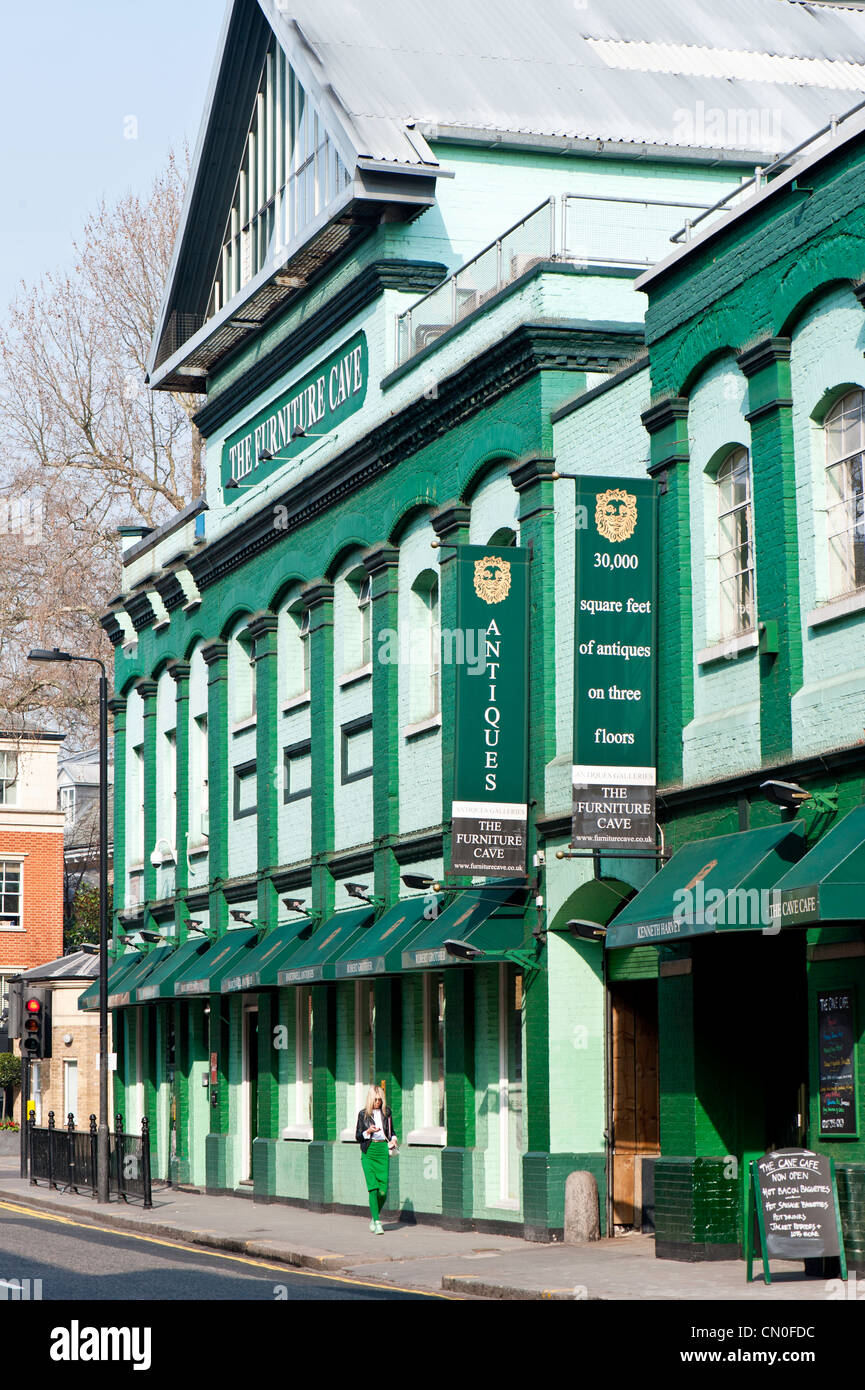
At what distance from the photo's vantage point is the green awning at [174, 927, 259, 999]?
31016 millimetres

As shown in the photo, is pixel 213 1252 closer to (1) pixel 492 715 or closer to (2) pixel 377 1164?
(2) pixel 377 1164

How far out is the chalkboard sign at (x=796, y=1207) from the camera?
15797mm

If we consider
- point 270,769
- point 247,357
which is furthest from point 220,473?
point 270,769

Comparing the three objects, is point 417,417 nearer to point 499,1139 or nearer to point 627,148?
point 627,148

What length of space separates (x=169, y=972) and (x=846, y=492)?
19.6 m

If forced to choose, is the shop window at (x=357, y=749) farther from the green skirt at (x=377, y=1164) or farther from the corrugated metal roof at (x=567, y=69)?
the corrugated metal roof at (x=567, y=69)

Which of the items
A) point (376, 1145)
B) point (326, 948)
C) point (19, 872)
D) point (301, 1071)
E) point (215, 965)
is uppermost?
point (19, 872)

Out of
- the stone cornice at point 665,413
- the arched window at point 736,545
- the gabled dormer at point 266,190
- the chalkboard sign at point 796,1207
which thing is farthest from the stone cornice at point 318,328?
the chalkboard sign at point 796,1207

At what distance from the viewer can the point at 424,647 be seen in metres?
26.2

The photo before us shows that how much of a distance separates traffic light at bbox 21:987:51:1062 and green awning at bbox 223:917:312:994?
22.2 ft

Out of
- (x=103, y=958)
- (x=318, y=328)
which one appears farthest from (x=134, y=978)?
(x=318, y=328)

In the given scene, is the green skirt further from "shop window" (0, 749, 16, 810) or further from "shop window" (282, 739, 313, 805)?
"shop window" (0, 749, 16, 810)

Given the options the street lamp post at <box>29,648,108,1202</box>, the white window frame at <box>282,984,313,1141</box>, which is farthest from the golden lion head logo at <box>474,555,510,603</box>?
the street lamp post at <box>29,648,108,1202</box>

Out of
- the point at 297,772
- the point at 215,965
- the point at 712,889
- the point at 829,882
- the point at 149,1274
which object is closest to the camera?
the point at 829,882
